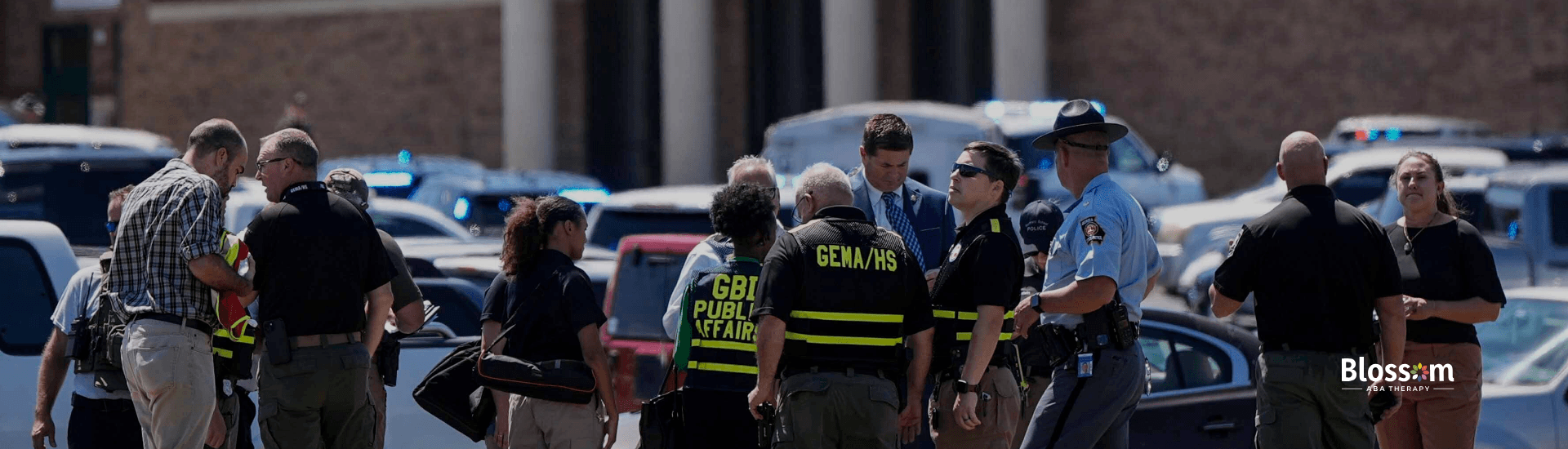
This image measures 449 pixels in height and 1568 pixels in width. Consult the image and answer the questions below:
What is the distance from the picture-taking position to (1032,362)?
5922 millimetres

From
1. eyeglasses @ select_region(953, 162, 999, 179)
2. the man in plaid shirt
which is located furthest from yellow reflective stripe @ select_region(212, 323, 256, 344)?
eyeglasses @ select_region(953, 162, 999, 179)

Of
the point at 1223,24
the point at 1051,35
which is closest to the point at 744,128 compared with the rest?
the point at 1051,35

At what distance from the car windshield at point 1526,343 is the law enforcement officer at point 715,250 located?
3.58 m

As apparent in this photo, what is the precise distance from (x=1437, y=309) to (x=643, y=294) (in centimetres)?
350

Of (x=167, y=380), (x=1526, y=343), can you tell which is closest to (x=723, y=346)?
(x=167, y=380)

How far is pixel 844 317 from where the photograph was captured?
16.7ft

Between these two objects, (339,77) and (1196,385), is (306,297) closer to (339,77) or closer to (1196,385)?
(1196,385)

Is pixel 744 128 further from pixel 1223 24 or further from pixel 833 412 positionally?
pixel 833 412

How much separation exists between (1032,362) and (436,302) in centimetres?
304

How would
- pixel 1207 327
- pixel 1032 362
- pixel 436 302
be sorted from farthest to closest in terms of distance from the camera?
1. pixel 436 302
2. pixel 1207 327
3. pixel 1032 362

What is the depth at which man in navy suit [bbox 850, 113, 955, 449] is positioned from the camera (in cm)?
606

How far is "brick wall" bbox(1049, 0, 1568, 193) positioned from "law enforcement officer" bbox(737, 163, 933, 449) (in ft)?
79.4

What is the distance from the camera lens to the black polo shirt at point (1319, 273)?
5375 millimetres

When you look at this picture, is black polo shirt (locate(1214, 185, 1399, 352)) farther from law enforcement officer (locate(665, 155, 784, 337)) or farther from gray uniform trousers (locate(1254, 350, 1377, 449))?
law enforcement officer (locate(665, 155, 784, 337))
